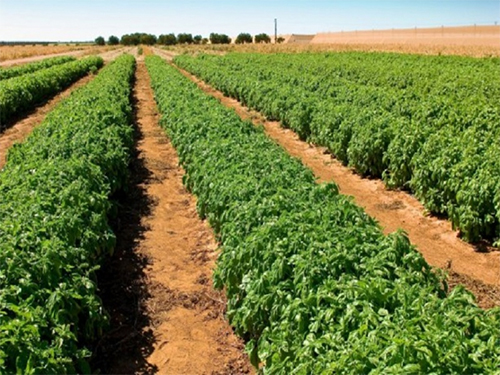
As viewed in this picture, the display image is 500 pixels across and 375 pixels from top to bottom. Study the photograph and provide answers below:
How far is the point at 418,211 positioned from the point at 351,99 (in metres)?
6.73

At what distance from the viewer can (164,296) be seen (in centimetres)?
674

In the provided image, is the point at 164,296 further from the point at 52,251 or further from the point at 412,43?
the point at 412,43

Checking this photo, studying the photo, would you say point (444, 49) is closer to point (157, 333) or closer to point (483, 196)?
point (483, 196)

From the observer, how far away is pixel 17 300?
4.21 m

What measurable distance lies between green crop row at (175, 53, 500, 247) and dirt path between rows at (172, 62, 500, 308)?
29 cm

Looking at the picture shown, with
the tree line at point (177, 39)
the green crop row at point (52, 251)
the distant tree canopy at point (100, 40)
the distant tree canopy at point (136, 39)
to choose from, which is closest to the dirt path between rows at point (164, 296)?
the green crop row at point (52, 251)

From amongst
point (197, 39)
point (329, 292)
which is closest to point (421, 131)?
point (329, 292)

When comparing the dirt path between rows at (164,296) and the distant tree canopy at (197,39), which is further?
the distant tree canopy at (197,39)

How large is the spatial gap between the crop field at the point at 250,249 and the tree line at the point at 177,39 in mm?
108306

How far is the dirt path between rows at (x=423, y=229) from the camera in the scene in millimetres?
7148

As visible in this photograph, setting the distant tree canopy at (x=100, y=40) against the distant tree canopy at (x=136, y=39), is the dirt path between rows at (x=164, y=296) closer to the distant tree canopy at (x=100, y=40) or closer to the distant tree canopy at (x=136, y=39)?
the distant tree canopy at (x=136, y=39)

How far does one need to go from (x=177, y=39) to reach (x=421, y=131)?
440 feet

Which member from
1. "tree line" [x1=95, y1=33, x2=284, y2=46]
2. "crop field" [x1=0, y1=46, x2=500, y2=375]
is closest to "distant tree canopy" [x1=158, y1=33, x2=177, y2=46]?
"tree line" [x1=95, y1=33, x2=284, y2=46]

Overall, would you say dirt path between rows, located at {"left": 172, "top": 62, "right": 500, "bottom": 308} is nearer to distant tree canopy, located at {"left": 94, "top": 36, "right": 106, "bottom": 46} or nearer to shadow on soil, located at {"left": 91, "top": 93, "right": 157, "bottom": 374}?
shadow on soil, located at {"left": 91, "top": 93, "right": 157, "bottom": 374}
